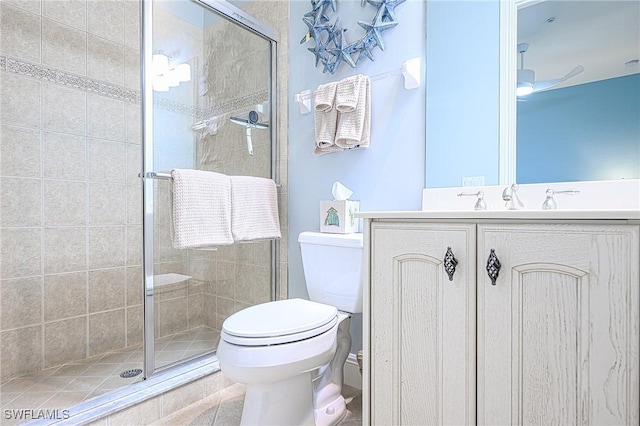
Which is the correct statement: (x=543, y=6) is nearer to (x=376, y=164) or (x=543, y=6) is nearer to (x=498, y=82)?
(x=498, y=82)

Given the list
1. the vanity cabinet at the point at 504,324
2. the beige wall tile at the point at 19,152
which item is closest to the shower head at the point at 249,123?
the beige wall tile at the point at 19,152

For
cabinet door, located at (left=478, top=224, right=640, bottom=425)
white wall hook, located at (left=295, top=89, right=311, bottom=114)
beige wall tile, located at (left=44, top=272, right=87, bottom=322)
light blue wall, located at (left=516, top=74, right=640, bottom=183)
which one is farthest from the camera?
white wall hook, located at (left=295, top=89, right=311, bottom=114)

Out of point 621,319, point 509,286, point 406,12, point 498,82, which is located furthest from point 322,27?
point 621,319

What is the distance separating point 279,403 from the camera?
1.19 m

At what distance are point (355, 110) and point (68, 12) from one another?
1626 millimetres

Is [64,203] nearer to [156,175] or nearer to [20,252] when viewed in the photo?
[20,252]

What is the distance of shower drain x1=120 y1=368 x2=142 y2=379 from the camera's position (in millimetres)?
1605

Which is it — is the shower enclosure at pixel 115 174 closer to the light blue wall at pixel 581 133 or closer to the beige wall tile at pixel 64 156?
the beige wall tile at pixel 64 156

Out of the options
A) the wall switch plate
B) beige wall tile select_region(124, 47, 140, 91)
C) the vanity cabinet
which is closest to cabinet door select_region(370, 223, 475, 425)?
the vanity cabinet

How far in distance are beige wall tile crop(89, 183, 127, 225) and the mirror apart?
2003 mm

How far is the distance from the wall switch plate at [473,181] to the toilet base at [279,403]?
957mm

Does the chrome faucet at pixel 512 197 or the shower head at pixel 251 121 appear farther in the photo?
the shower head at pixel 251 121

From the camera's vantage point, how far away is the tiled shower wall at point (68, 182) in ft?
5.46

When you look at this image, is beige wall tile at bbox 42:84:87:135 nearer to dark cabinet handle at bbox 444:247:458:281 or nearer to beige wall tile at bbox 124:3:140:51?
beige wall tile at bbox 124:3:140:51
